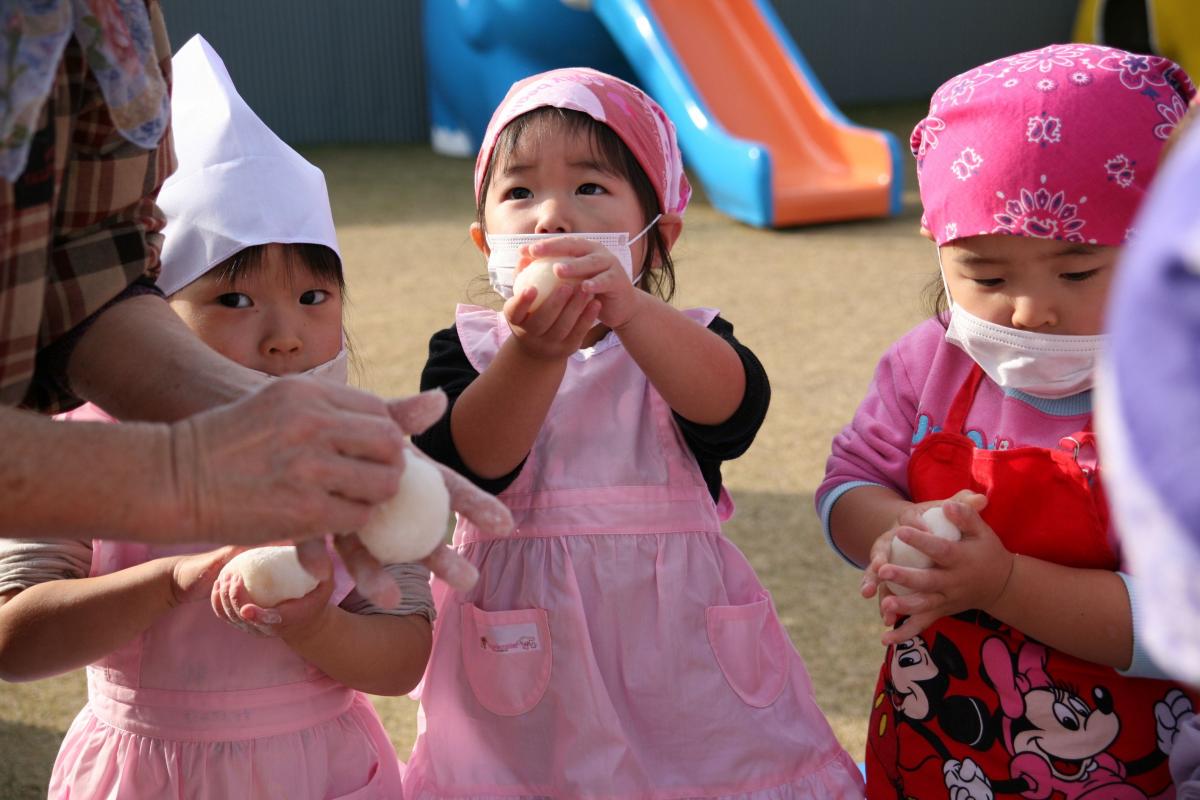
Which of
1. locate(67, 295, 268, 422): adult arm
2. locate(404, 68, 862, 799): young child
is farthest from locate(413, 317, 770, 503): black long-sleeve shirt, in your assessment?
locate(67, 295, 268, 422): adult arm

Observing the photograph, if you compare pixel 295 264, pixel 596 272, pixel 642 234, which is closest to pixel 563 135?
pixel 642 234

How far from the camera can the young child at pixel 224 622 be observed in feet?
5.75

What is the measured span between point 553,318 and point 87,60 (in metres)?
0.67

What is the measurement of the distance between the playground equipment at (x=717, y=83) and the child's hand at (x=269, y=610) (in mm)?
5777

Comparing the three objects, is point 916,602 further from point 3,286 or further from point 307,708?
point 3,286

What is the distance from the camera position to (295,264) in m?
2.05

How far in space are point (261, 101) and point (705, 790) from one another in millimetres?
9835

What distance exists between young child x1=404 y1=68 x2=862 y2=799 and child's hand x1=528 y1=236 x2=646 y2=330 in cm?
4

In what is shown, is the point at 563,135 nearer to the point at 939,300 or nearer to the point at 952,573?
the point at 939,300

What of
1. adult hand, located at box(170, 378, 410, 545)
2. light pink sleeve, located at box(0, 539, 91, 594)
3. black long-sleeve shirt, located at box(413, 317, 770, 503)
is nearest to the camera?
adult hand, located at box(170, 378, 410, 545)

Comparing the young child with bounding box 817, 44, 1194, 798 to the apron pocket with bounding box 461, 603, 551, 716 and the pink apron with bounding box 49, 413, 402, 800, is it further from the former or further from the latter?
the pink apron with bounding box 49, 413, 402, 800

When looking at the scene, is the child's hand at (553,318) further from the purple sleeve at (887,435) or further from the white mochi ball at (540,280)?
the purple sleeve at (887,435)

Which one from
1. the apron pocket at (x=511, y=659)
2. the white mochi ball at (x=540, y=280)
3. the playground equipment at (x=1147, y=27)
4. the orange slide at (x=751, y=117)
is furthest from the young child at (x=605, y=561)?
the playground equipment at (x=1147, y=27)

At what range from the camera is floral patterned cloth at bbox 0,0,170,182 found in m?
1.17
